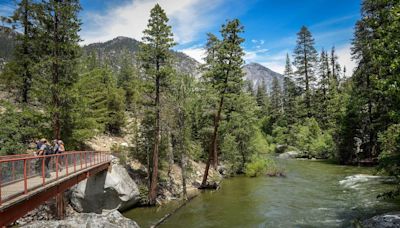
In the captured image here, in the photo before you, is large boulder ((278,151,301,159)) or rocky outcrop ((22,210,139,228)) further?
large boulder ((278,151,301,159))

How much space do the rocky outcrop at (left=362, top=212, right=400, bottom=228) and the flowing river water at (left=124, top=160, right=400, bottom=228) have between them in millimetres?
1479

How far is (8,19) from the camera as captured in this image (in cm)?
1850

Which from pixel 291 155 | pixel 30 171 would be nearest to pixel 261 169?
pixel 291 155

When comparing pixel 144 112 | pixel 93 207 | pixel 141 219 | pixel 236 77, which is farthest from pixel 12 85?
pixel 236 77

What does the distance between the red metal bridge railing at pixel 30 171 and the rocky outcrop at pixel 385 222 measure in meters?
13.3

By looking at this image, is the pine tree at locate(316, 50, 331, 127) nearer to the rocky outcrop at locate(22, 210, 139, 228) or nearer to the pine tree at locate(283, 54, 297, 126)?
the pine tree at locate(283, 54, 297, 126)

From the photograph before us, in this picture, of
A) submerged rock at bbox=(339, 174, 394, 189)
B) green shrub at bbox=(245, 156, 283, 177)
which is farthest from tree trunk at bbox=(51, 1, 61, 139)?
submerged rock at bbox=(339, 174, 394, 189)

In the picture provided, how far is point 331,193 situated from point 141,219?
1392 centimetres

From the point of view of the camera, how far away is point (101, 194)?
1834 centimetres

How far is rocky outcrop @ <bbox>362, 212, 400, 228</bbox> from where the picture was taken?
40.6 ft

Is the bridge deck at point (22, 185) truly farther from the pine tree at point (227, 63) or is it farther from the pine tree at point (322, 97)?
the pine tree at point (322, 97)

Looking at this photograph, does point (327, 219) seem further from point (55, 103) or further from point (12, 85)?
point (12, 85)

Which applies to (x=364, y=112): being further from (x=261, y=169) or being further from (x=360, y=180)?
(x=261, y=169)

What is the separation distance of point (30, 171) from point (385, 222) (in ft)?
45.5
